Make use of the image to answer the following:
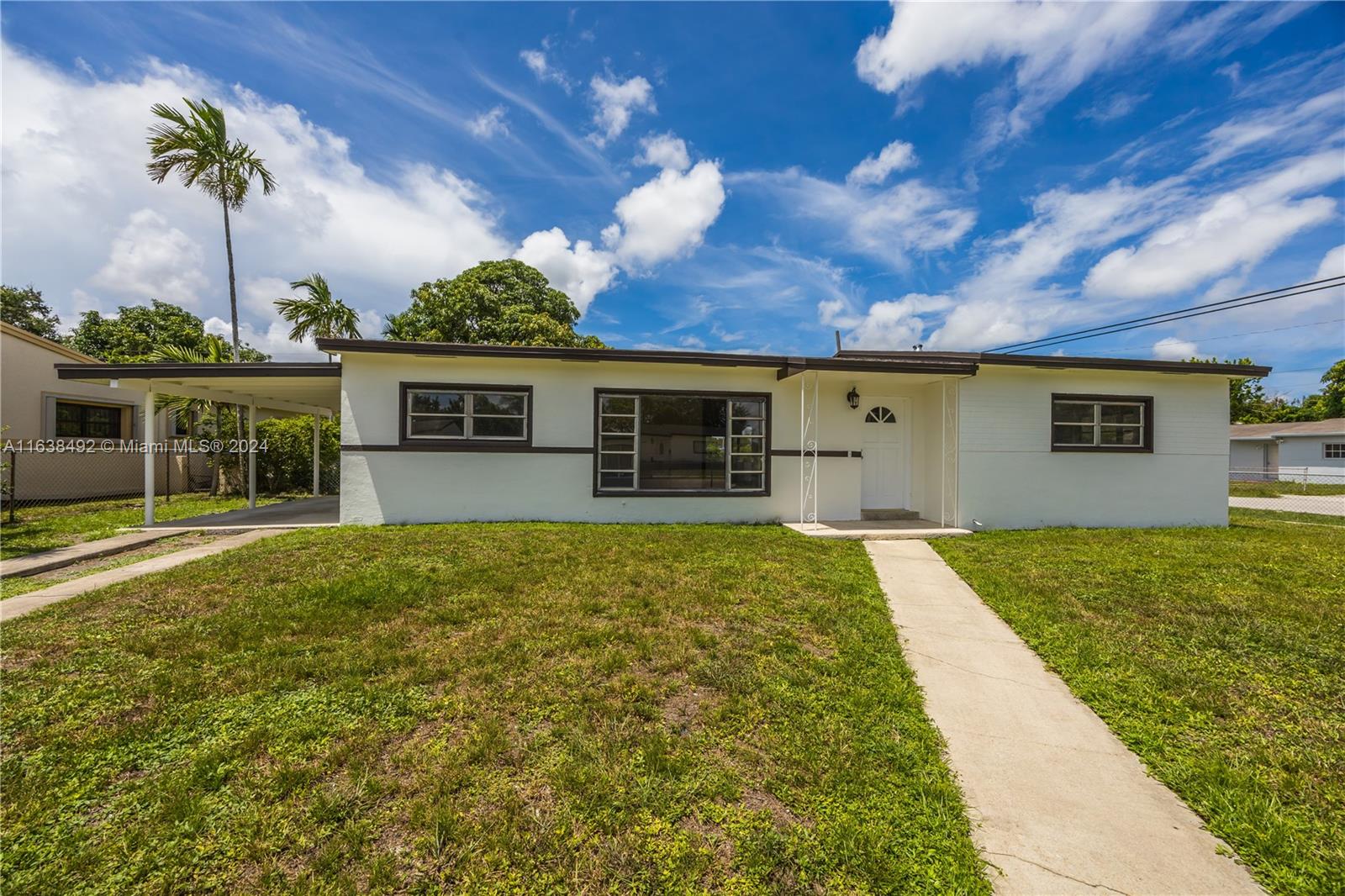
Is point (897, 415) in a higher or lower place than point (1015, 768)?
higher

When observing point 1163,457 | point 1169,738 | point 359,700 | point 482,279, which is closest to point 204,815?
point 359,700

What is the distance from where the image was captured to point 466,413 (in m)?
8.17

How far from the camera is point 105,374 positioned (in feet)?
25.2

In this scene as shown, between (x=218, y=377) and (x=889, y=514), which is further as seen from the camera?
(x=889, y=514)

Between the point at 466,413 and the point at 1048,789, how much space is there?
804cm

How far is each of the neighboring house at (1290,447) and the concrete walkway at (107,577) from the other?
1259 inches

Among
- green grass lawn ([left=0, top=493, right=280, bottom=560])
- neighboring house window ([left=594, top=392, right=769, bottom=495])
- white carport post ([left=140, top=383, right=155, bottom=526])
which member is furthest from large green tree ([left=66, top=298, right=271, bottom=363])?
neighboring house window ([left=594, top=392, right=769, bottom=495])

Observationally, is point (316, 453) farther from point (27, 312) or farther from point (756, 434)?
point (27, 312)

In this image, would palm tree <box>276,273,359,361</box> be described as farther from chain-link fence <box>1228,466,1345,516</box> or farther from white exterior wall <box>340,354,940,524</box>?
chain-link fence <box>1228,466,1345,516</box>

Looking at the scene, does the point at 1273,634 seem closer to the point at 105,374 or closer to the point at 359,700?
the point at 359,700

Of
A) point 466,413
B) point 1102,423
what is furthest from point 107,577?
point 1102,423

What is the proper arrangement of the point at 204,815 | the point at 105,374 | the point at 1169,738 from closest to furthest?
the point at 204,815 < the point at 1169,738 < the point at 105,374

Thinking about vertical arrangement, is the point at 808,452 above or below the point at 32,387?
below

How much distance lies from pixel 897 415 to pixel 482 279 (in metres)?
18.6
